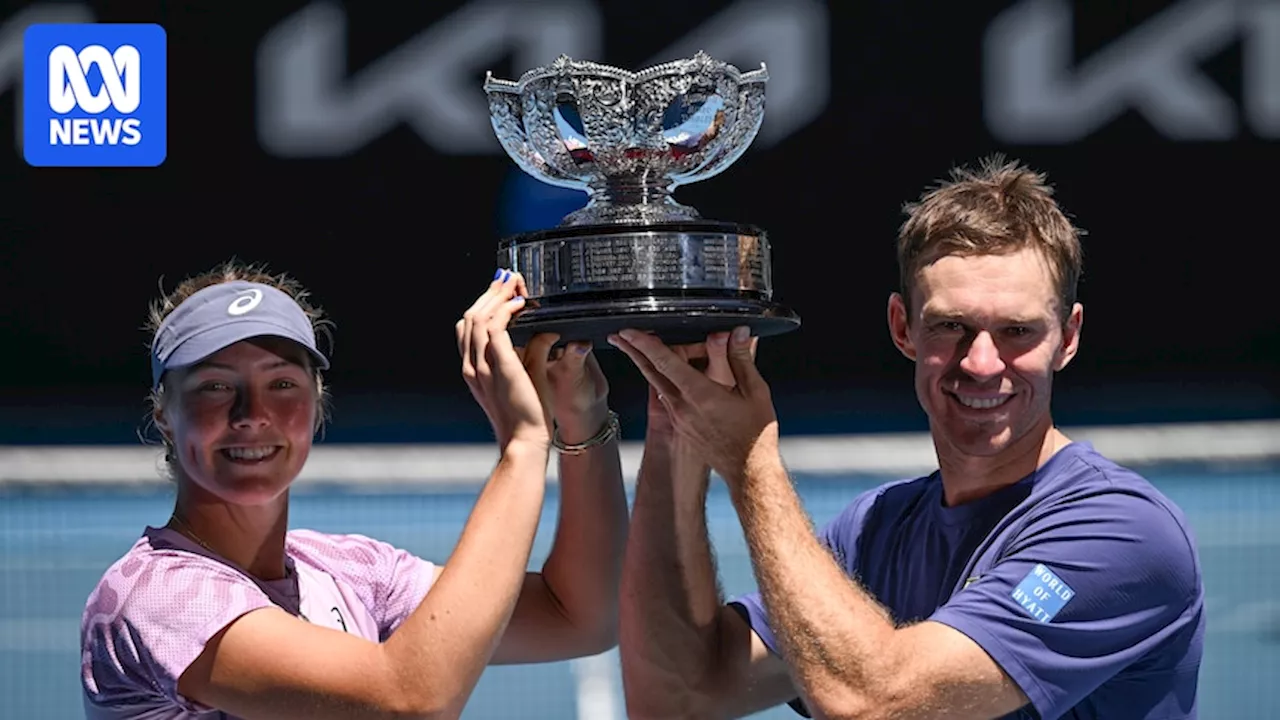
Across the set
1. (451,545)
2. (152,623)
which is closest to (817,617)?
(152,623)

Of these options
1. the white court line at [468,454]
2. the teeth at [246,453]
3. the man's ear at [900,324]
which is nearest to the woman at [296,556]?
the teeth at [246,453]

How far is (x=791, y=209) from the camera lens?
989cm

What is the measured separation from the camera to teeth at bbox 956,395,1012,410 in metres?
2.63

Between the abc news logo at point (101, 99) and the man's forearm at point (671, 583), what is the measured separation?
752 centimetres

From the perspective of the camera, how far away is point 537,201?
9.93m

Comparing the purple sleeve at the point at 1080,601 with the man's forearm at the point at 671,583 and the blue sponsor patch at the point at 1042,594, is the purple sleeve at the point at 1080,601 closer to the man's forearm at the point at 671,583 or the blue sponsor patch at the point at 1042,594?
the blue sponsor patch at the point at 1042,594

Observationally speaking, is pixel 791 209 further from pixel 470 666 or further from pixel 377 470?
pixel 470 666

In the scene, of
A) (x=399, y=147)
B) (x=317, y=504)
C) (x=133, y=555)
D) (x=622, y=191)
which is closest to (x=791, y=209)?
(x=399, y=147)

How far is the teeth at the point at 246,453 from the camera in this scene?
2.56 meters

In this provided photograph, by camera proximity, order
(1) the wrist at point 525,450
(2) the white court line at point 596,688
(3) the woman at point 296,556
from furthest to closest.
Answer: (2) the white court line at point 596,688
(1) the wrist at point 525,450
(3) the woman at point 296,556

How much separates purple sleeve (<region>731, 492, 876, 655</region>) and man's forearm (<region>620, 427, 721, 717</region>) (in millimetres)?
64

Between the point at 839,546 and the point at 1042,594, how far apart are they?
506 mm

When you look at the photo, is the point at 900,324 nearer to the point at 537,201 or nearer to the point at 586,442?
the point at 586,442

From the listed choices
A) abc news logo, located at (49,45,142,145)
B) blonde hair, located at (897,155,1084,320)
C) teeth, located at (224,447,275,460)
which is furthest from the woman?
abc news logo, located at (49,45,142,145)
